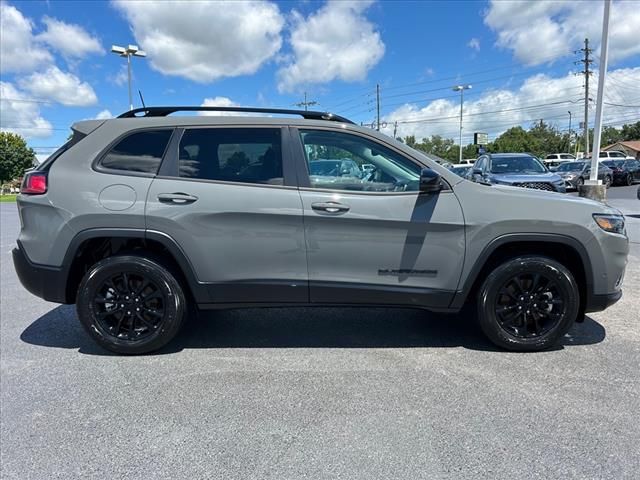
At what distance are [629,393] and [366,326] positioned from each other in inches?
80.7

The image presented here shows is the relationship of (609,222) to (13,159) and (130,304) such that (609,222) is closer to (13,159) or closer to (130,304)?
(130,304)

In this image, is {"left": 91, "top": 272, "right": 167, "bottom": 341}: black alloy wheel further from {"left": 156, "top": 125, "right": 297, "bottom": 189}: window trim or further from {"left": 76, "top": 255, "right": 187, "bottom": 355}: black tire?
{"left": 156, "top": 125, "right": 297, "bottom": 189}: window trim

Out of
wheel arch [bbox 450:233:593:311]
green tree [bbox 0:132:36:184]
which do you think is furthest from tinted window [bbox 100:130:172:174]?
green tree [bbox 0:132:36:184]

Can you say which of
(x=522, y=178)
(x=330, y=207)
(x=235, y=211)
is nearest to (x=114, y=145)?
(x=235, y=211)

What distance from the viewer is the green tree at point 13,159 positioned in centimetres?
6228

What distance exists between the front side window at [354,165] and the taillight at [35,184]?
205cm

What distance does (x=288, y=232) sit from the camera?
3.35m

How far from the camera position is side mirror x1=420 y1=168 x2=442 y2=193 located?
3.20 meters

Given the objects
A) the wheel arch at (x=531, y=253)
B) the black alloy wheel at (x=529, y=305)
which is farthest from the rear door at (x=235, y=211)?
the black alloy wheel at (x=529, y=305)

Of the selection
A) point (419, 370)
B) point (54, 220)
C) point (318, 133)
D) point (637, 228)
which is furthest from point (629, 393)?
point (637, 228)

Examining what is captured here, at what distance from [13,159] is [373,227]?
75.3 meters

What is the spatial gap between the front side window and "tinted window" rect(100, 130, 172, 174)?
1.13m

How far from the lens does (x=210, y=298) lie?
3.51 m

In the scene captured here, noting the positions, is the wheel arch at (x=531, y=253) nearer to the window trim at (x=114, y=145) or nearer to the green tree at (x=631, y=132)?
the window trim at (x=114, y=145)
